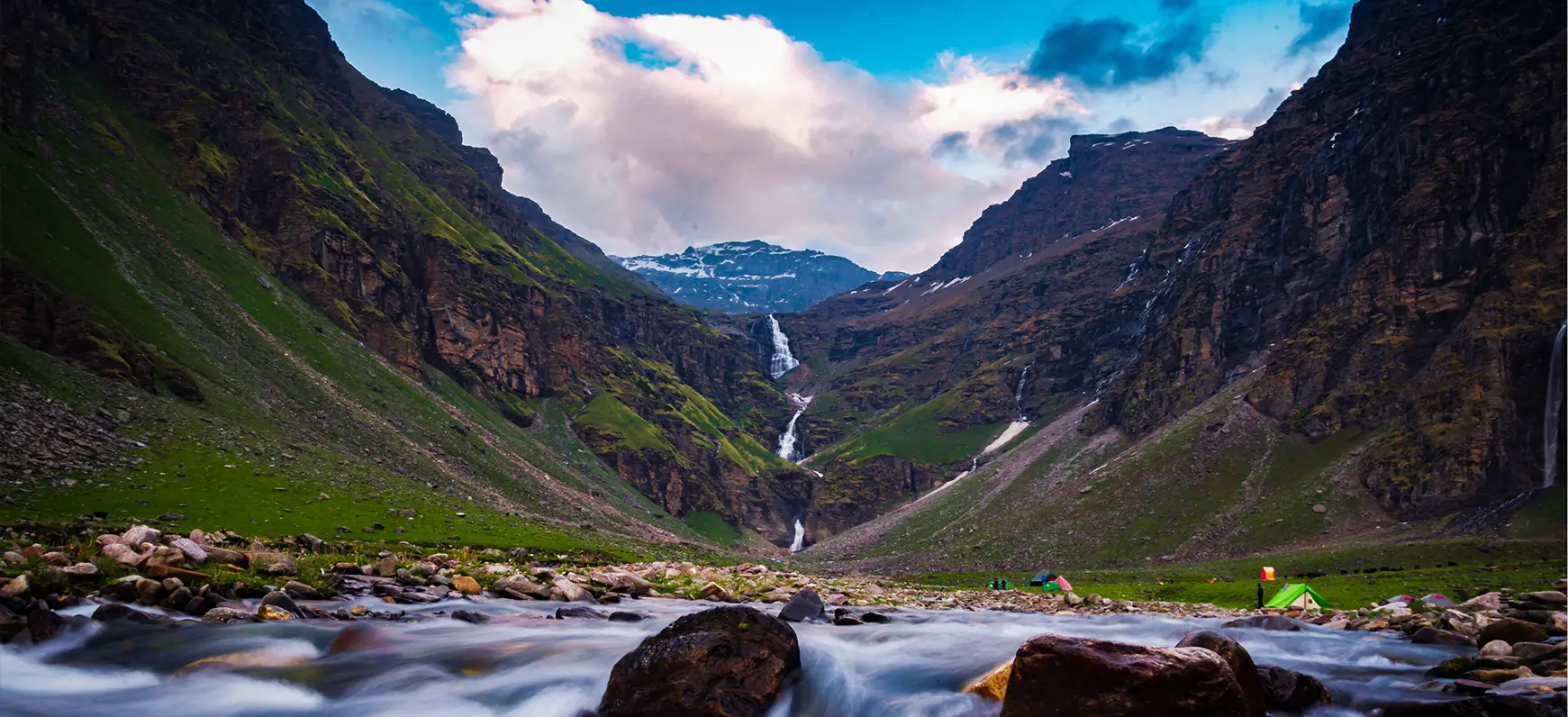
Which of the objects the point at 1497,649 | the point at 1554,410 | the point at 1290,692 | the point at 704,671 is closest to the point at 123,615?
the point at 704,671

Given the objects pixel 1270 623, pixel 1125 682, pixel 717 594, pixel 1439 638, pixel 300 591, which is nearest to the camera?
pixel 1125 682

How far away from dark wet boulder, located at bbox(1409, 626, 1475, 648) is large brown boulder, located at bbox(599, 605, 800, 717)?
Result: 2213 cm

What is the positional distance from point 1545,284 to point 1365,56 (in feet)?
385

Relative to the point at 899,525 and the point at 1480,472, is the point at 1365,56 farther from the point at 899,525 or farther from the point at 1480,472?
the point at 899,525

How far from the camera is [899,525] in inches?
6088

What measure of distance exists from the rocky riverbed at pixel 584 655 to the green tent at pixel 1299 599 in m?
9.68

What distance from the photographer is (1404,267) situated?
113938 mm

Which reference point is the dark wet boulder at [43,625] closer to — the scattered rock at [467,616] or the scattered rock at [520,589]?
the scattered rock at [467,616]

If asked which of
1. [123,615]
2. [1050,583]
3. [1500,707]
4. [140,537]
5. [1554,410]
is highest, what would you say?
[1554,410]

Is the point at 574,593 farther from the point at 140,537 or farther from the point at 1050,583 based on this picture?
the point at 1050,583

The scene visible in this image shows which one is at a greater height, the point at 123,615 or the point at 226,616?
the point at 123,615

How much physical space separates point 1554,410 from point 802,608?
10012cm

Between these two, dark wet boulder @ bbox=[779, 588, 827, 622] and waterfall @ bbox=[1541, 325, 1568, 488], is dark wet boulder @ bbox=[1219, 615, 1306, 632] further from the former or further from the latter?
waterfall @ bbox=[1541, 325, 1568, 488]

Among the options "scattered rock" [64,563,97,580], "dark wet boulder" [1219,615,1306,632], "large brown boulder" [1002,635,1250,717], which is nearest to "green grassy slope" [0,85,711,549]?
"scattered rock" [64,563,97,580]
